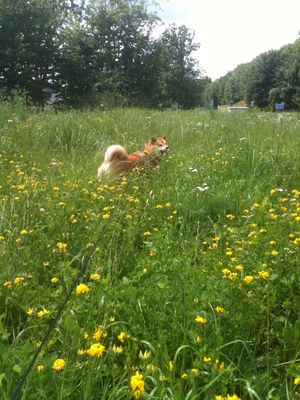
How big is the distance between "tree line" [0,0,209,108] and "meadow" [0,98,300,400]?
13254 millimetres

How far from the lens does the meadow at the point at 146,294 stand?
1.22m

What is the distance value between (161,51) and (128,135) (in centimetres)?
1872

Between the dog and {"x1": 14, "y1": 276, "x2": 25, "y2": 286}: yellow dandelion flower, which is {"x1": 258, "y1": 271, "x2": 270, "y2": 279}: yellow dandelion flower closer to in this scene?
{"x1": 14, "y1": 276, "x2": 25, "y2": 286}: yellow dandelion flower

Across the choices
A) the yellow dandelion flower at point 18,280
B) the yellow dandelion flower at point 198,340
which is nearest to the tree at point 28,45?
the yellow dandelion flower at point 18,280

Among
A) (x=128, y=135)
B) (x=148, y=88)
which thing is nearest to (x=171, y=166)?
(x=128, y=135)

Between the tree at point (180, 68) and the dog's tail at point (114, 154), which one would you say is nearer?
the dog's tail at point (114, 154)

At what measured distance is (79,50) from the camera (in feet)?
64.5

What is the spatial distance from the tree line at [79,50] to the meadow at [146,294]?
1325 centimetres

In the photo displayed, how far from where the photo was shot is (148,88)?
22531mm

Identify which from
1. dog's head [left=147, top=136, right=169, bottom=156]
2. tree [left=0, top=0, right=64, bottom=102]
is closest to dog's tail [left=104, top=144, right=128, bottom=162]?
dog's head [left=147, top=136, right=169, bottom=156]

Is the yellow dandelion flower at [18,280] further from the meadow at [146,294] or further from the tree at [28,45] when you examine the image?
the tree at [28,45]

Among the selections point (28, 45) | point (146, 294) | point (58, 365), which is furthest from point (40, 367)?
point (28, 45)

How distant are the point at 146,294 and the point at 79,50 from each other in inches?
780

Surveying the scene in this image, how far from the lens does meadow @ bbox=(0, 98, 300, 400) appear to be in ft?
4.00
